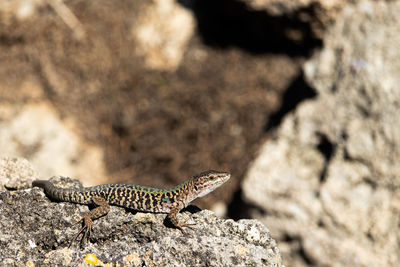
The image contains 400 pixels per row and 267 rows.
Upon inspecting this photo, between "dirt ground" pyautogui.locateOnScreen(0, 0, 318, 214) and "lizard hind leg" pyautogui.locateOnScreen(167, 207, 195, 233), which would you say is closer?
"lizard hind leg" pyautogui.locateOnScreen(167, 207, 195, 233)

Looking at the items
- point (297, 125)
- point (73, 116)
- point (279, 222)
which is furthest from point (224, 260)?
point (73, 116)

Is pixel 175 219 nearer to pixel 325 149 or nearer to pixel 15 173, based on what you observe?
pixel 15 173

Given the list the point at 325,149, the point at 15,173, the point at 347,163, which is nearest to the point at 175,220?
the point at 15,173

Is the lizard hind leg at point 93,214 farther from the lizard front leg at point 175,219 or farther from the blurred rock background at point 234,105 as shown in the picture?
the blurred rock background at point 234,105

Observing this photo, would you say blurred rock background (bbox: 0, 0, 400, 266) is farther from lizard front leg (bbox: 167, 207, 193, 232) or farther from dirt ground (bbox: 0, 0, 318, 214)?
lizard front leg (bbox: 167, 207, 193, 232)

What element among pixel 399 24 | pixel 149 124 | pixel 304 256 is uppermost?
pixel 399 24

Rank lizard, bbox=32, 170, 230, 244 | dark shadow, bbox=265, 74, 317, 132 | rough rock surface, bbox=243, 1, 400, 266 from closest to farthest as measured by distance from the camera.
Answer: lizard, bbox=32, 170, 230, 244, rough rock surface, bbox=243, 1, 400, 266, dark shadow, bbox=265, 74, 317, 132

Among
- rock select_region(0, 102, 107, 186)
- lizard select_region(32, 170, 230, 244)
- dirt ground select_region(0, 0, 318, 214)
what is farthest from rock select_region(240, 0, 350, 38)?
lizard select_region(32, 170, 230, 244)

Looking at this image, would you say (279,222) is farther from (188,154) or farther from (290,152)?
(188,154)
